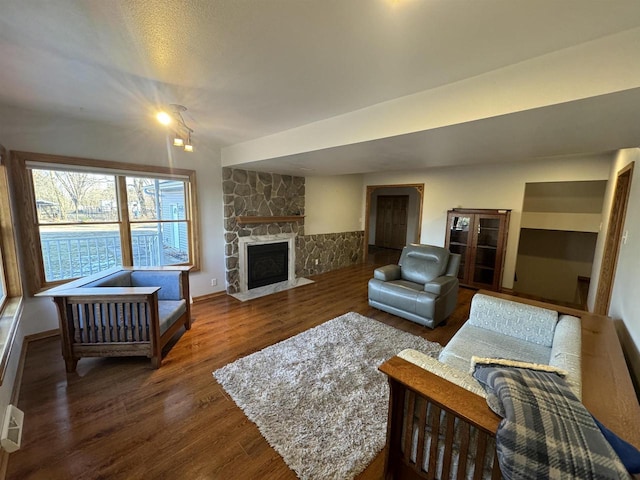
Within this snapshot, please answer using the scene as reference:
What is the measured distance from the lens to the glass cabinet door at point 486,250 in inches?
175

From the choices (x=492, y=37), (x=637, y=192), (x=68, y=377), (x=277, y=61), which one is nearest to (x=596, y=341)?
(x=637, y=192)

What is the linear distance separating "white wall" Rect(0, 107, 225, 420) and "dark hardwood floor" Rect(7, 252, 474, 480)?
272mm

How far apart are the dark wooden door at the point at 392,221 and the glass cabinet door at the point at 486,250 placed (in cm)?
382

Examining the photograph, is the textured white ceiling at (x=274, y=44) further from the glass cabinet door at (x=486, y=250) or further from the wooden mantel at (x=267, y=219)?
the glass cabinet door at (x=486, y=250)

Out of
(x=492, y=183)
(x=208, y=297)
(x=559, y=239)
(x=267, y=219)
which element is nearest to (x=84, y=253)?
(x=208, y=297)

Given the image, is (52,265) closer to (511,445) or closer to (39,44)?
(39,44)

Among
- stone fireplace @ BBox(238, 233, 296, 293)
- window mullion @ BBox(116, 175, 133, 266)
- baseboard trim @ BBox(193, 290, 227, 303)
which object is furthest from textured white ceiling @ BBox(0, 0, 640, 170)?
baseboard trim @ BBox(193, 290, 227, 303)

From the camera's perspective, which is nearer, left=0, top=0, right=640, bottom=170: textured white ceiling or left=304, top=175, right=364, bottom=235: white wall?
left=0, top=0, right=640, bottom=170: textured white ceiling

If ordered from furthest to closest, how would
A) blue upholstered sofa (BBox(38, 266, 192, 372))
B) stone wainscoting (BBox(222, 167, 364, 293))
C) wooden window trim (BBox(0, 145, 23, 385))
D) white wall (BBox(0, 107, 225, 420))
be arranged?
stone wainscoting (BBox(222, 167, 364, 293)) → white wall (BBox(0, 107, 225, 420)) → wooden window trim (BBox(0, 145, 23, 385)) → blue upholstered sofa (BBox(38, 266, 192, 372))

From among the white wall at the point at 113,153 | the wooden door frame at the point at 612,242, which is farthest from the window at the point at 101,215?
the wooden door frame at the point at 612,242

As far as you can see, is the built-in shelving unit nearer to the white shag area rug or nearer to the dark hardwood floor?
the dark hardwood floor

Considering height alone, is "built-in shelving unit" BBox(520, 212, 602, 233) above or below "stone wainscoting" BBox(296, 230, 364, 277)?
above

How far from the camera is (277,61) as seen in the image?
1.54 meters

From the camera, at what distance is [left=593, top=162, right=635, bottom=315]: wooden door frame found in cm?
257
